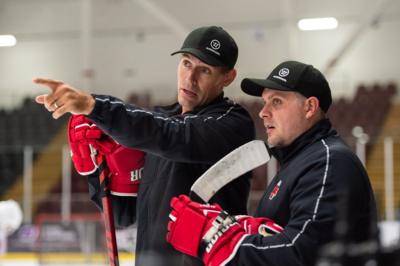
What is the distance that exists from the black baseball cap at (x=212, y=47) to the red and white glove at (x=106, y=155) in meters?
0.32

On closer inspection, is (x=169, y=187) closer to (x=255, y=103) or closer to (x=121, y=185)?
(x=121, y=185)

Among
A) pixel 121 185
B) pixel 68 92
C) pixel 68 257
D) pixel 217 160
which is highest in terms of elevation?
pixel 68 92

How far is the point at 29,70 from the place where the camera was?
1418cm

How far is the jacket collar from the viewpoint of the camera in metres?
1.83

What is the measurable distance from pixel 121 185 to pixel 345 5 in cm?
1130

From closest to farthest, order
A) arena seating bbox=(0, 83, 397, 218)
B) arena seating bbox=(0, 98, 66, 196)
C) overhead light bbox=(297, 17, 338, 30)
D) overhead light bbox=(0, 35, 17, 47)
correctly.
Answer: arena seating bbox=(0, 83, 397, 218) → arena seating bbox=(0, 98, 66, 196) → overhead light bbox=(297, 17, 338, 30) → overhead light bbox=(0, 35, 17, 47)

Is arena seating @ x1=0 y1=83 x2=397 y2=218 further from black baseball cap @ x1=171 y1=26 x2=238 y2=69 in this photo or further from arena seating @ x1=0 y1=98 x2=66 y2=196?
black baseball cap @ x1=171 y1=26 x2=238 y2=69

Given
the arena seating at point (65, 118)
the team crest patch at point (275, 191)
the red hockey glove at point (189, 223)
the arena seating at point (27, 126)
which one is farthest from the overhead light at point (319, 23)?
the red hockey glove at point (189, 223)

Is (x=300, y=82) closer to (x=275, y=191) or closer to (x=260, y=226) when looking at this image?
(x=275, y=191)

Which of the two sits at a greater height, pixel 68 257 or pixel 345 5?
pixel 345 5

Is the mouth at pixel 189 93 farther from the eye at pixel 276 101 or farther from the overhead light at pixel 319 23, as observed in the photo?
the overhead light at pixel 319 23

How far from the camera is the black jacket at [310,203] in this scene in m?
1.57

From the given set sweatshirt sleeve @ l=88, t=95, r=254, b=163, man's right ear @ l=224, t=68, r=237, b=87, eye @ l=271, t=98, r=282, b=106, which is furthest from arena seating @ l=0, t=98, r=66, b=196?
eye @ l=271, t=98, r=282, b=106

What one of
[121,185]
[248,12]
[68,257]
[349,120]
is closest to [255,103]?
[349,120]
